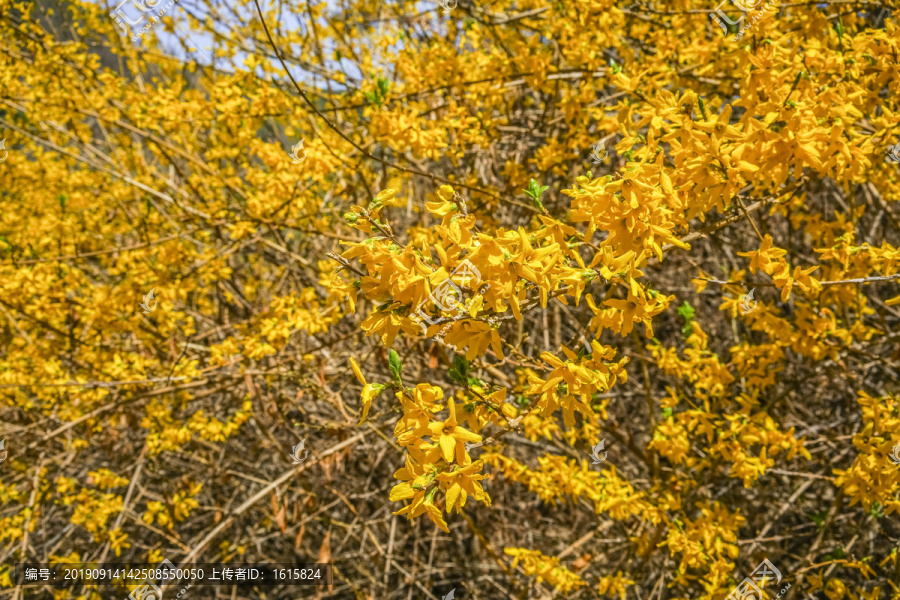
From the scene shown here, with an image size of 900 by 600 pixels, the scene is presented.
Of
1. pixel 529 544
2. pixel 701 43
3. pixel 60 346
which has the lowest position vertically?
pixel 529 544

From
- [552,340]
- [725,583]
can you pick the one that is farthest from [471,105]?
[725,583]

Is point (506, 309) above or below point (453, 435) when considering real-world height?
above

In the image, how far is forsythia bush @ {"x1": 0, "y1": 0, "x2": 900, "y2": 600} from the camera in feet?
4.98

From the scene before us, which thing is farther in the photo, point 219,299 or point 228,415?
point 219,299

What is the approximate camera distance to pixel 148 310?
3225mm

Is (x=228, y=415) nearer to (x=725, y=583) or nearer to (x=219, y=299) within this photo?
(x=219, y=299)

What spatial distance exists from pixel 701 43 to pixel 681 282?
2.57m

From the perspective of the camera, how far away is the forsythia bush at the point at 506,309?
152 centimetres

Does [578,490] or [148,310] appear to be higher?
[148,310]

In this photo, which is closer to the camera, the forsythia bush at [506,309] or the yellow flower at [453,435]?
the yellow flower at [453,435]

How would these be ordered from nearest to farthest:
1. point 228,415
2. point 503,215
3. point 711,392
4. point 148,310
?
point 711,392 → point 148,310 → point 503,215 → point 228,415

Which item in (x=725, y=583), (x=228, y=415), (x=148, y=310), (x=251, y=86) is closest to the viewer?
(x=725, y=583)

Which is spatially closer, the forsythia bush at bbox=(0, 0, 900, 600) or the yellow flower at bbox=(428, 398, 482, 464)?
the yellow flower at bbox=(428, 398, 482, 464)

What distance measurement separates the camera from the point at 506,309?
1396 millimetres
